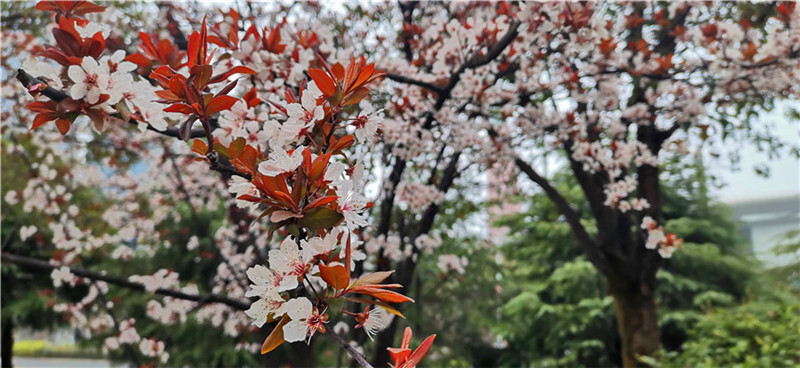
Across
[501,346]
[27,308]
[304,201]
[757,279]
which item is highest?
[304,201]

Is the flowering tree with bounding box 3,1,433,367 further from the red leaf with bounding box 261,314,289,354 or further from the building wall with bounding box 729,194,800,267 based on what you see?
the building wall with bounding box 729,194,800,267

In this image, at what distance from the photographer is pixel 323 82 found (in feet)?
3.36

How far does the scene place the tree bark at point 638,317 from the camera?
14.1 ft

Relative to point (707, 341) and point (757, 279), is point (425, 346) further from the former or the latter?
point (757, 279)

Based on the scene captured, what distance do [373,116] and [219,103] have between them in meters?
→ 0.31

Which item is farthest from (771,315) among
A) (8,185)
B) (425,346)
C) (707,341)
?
(8,185)

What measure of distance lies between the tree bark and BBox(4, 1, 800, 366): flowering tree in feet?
0.05

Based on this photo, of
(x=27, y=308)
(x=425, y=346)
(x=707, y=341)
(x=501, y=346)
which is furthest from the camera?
(x=501, y=346)

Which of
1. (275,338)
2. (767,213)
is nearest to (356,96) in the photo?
(275,338)

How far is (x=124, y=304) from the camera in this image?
27.0ft

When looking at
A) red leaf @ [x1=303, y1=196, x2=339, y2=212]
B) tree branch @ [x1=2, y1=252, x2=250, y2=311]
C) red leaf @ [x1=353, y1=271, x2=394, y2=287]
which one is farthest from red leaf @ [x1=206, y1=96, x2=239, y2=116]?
tree branch @ [x1=2, y1=252, x2=250, y2=311]

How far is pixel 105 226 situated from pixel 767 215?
837 inches

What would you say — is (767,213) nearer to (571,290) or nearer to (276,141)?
(571,290)

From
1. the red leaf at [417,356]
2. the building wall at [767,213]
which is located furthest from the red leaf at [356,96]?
the building wall at [767,213]
